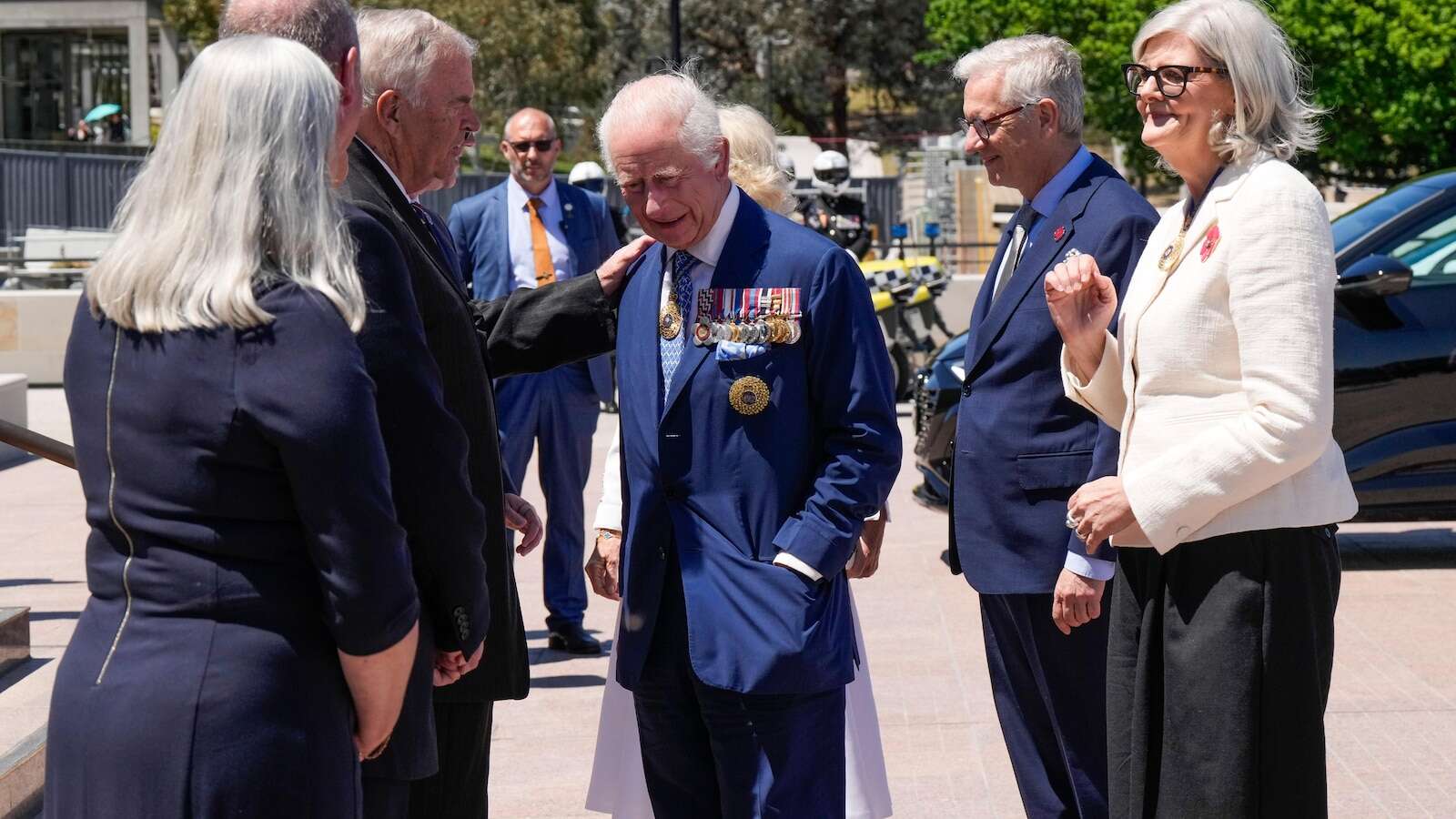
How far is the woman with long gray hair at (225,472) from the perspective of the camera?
2.24m

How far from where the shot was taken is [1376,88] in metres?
23.7

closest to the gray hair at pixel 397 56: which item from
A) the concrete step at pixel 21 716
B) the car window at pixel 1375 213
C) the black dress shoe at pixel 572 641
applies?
the concrete step at pixel 21 716

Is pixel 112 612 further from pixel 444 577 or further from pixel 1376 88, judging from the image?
pixel 1376 88

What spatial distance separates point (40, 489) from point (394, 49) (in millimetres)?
8062

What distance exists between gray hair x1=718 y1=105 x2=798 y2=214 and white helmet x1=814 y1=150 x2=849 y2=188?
968 cm

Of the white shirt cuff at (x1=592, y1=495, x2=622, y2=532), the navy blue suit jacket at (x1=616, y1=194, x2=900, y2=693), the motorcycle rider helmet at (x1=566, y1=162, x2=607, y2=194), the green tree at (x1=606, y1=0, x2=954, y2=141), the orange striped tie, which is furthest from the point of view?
the green tree at (x1=606, y1=0, x2=954, y2=141)

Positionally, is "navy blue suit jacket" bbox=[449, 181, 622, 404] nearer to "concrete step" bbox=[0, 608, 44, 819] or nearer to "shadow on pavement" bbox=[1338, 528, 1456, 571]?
"concrete step" bbox=[0, 608, 44, 819]

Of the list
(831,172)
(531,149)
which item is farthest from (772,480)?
(831,172)

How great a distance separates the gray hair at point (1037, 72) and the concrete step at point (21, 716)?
2.71 metres

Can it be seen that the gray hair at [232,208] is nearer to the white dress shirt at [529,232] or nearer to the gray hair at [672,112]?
the gray hair at [672,112]

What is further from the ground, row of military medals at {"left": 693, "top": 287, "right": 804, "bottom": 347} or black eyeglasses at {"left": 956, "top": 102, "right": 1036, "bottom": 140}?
black eyeglasses at {"left": 956, "top": 102, "right": 1036, "bottom": 140}

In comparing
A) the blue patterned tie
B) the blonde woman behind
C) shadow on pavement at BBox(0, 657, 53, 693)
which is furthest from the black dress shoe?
the blue patterned tie

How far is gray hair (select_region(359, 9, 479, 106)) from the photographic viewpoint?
10.4ft

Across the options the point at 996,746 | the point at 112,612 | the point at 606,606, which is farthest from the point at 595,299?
the point at 606,606
